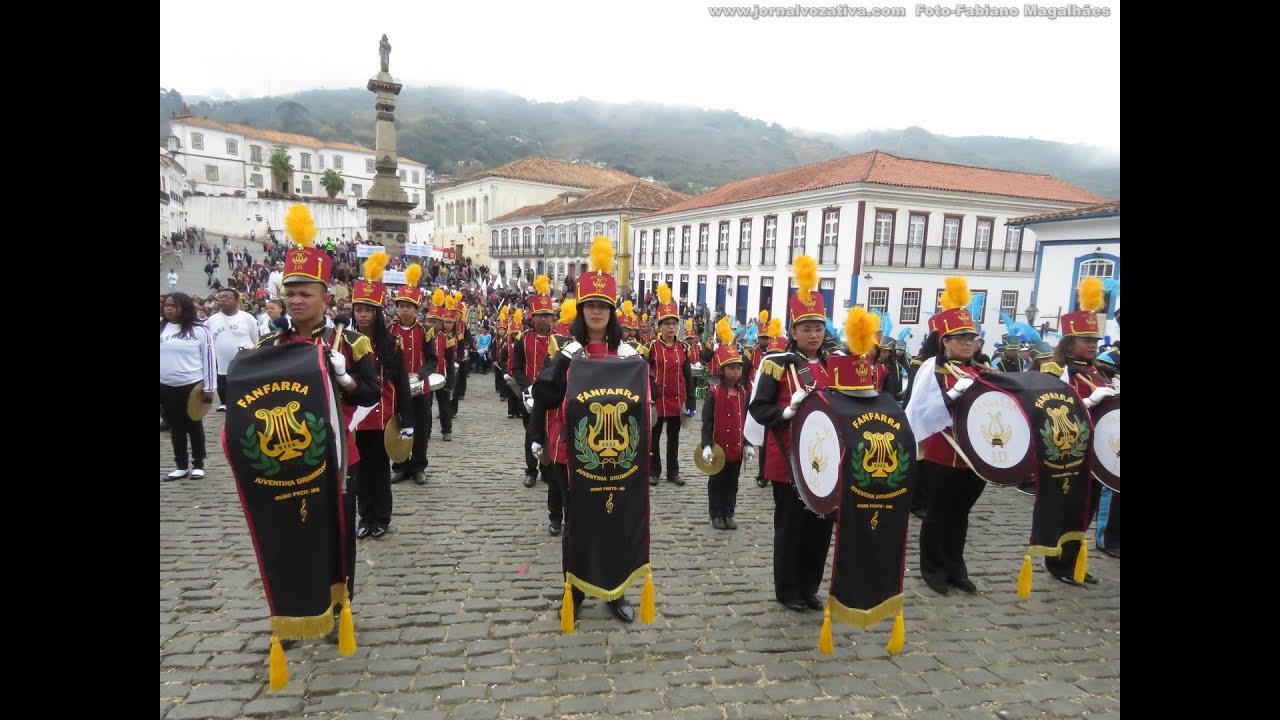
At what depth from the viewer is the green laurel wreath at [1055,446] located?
4.85 metres

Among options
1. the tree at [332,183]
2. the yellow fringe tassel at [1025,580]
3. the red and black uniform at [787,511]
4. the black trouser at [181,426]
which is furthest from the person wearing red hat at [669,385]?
the tree at [332,183]

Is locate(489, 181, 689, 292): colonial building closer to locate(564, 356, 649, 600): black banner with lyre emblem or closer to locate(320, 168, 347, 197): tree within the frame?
locate(320, 168, 347, 197): tree

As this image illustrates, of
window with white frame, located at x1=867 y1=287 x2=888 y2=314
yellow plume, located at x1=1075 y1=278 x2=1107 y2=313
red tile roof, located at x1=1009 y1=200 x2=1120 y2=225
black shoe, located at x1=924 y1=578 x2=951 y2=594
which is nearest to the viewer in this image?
black shoe, located at x1=924 y1=578 x2=951 y2=594

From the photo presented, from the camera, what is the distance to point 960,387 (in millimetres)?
5066

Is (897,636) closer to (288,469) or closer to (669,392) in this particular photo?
(288,469)

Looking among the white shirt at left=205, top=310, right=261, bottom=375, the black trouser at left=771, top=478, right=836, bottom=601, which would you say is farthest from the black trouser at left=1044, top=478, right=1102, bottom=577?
the white shirt at left=205, top=310, right=261, bottom=375

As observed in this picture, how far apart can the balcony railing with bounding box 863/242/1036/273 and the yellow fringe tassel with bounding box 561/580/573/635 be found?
87.2 ft

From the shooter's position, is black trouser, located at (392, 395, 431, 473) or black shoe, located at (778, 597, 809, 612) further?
black trouser, located at (392, 395, 431, 473)

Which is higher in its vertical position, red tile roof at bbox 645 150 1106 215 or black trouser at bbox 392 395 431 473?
red tile roof at bbox 645 150 1106 215

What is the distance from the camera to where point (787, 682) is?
13.0ft

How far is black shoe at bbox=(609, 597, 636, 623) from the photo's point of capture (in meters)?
4.62

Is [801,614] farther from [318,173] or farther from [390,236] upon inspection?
[318,173]
